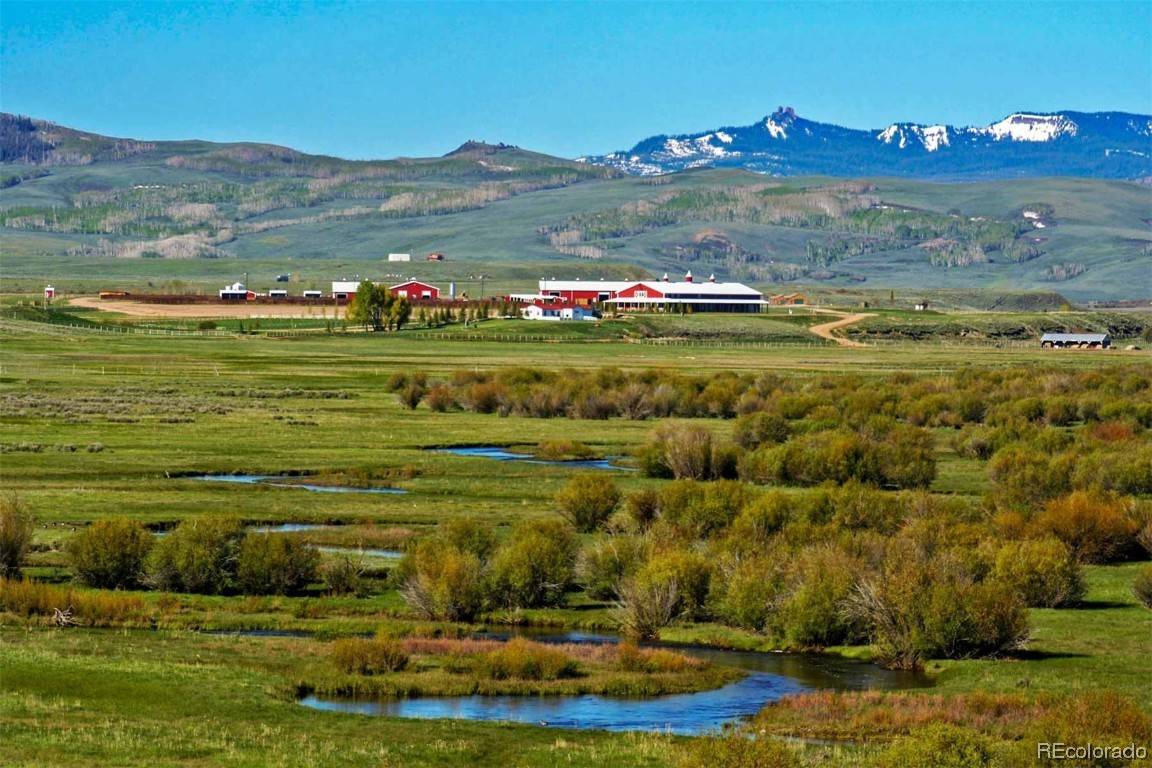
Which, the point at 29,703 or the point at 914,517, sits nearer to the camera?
the point at 29,703

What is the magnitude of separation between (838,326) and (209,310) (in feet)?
217

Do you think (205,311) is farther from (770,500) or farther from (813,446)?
(770,500)

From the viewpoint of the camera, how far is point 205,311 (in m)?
189

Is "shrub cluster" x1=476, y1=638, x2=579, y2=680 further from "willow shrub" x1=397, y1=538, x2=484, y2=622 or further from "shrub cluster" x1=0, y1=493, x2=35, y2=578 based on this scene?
"shrub cluster" x1=0, y1=493, x2=35, y2=578

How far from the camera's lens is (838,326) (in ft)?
563

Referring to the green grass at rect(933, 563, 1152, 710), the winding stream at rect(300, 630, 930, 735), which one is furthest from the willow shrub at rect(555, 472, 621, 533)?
the winding stream at rect(300, 630, 930, 735)

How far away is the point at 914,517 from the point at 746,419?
25.9 metres

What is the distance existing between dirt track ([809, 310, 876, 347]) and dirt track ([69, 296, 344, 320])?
156ft

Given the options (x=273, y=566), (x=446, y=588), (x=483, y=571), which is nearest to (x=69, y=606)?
(x=273, y=566)

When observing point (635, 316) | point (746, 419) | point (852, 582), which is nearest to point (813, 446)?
point (746, 419)

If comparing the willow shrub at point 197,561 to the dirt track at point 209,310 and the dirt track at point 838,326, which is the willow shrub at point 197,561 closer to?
the dirt track at point 838,326

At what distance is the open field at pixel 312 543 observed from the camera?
85.6 feet

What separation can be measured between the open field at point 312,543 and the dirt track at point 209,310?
230 ft

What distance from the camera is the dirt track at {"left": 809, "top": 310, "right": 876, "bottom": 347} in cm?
15775
